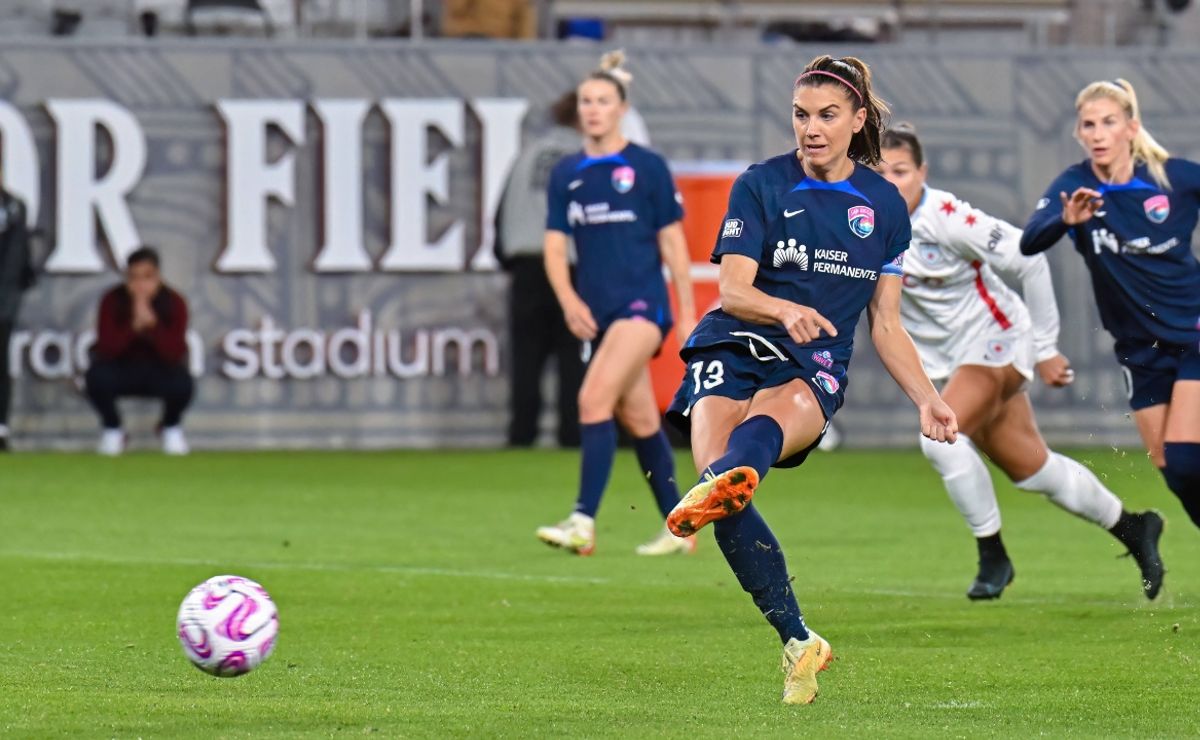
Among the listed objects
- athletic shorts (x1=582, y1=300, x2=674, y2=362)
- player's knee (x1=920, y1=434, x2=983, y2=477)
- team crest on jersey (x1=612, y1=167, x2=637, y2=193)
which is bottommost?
player's knee (x1=920, y1=434, x2=983, y2=477)

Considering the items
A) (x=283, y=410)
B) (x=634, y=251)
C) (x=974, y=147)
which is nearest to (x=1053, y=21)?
(x=974, y=147)

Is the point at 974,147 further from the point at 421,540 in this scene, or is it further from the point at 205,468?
the point at 421,540

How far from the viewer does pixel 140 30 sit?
2031 centimetres

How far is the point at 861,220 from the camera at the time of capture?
6.75 metres

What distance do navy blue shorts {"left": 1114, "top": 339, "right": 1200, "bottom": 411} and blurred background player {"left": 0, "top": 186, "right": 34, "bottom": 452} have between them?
1156 cm

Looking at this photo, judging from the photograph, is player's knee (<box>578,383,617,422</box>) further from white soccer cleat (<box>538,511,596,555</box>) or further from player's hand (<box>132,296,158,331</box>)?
player's hand (<box>132,296,158,331</box>)

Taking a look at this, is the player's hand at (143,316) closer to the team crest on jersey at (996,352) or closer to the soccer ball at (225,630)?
the team crest on jersey at (996,352)

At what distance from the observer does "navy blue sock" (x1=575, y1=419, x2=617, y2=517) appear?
1115 centimetres

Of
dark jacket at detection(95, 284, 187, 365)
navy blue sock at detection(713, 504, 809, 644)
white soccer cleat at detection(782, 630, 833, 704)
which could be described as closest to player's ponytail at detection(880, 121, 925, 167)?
navy blue sock at detection(713, 504, 809, 644)

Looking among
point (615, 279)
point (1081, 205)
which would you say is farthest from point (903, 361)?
point (615, 279)

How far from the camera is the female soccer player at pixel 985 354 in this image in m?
9.29

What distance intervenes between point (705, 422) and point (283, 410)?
13.4 metres

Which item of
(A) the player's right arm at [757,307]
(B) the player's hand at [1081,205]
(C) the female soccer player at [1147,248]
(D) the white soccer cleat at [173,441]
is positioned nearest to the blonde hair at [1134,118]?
(C) the female soccer player at [1147,248]

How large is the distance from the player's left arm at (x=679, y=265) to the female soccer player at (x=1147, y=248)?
8.31 ft
